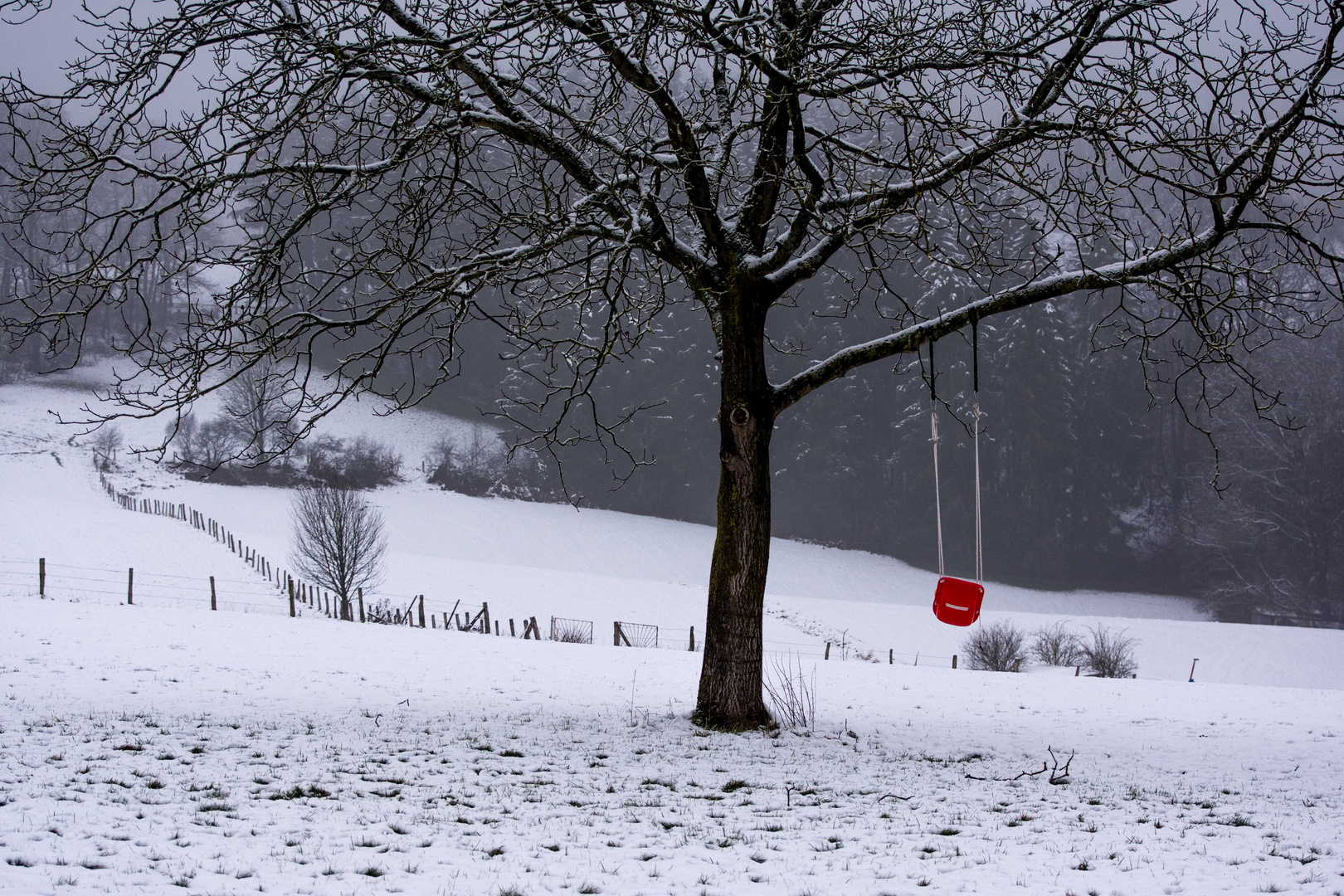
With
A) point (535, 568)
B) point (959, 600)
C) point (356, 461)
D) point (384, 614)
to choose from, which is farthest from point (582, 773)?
point (356, 461)

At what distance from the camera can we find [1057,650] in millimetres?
21250

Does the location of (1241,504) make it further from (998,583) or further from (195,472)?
(195,472)

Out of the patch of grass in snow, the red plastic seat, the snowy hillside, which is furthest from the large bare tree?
the snowy hillside

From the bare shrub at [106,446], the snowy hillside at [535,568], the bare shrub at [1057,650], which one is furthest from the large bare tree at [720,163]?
the bare shrub at [106,446]

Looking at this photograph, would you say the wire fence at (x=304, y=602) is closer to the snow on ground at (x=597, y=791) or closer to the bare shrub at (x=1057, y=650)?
the bare shrub at (x=1057, y=650)

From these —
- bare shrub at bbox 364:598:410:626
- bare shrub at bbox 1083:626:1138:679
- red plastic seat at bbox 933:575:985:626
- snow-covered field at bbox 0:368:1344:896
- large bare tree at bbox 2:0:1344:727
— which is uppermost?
large bare tree at bbox 2:0:1344:727

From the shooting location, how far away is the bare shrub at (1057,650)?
69.3 ft

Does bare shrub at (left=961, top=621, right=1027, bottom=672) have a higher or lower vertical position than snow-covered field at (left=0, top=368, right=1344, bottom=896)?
lower

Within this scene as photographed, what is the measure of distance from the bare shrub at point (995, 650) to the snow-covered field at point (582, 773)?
25.5 feet

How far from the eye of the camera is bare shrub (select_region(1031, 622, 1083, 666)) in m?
21.1

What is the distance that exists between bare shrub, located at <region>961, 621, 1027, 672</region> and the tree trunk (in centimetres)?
1555

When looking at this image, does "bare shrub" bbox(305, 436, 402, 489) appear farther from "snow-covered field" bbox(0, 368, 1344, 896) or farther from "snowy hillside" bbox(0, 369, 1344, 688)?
"snow-covered field" bbox(0, 368, 1344, 896)

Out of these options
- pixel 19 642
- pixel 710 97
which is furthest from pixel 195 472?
pixel 710 97

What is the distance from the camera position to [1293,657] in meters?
24.7
